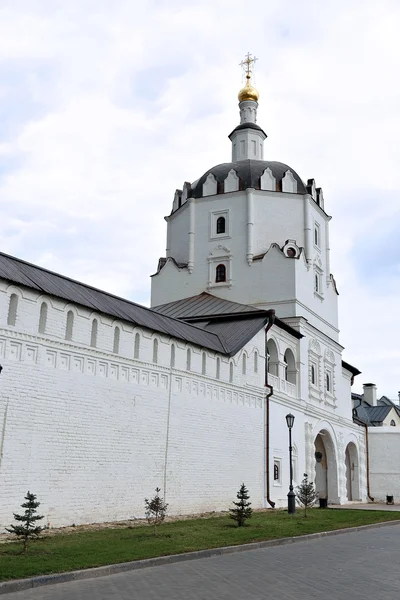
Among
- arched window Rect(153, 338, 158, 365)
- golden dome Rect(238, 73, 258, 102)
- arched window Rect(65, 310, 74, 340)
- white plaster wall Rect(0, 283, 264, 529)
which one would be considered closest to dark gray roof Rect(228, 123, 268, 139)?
golden dome Rect(238, 73, 258, 102)

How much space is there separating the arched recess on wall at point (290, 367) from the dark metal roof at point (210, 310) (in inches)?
29.6

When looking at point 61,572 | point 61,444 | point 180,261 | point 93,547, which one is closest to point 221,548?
point 93,547

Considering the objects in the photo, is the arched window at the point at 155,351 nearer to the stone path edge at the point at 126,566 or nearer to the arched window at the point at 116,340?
the arched window at the point at 116,340

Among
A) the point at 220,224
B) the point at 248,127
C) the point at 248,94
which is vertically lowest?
the point at 220,224

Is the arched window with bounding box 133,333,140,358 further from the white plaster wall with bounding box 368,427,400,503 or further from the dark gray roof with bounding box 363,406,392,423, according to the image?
the dark gray roof with bounding box 363,406,392,423

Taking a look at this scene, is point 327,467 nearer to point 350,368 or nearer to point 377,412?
point 350,368

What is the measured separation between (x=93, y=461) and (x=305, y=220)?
690 inches

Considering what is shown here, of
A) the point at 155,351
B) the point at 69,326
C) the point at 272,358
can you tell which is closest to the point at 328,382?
the point at 272,358

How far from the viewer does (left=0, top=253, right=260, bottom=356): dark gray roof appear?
1339 centimetres

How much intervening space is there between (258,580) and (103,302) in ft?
29.0

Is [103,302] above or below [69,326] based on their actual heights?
above

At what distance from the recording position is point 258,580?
8.02 metres

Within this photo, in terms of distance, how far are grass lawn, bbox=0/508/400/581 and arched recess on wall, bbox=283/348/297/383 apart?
8993 millimetres

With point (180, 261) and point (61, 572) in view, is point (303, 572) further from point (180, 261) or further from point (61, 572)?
point (180, 261)
